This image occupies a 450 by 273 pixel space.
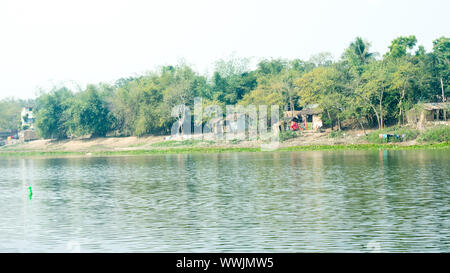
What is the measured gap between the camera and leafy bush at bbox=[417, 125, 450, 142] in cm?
6034

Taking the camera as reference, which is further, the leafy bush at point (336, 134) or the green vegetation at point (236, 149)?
the leafy bush at point (336, 134)

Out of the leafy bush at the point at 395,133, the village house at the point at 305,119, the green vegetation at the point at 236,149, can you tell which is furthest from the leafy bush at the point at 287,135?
the leafy bush at the point at 395,133

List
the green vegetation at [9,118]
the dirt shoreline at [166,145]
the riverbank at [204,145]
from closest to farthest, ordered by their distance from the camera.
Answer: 1. the riverbank at [204,145]
2. the dirt shoreline at [166,145]
3. the green vegetation at [9,118]

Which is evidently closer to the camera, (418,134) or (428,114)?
(418,134)

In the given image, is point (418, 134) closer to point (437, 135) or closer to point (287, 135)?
point (437, 135)

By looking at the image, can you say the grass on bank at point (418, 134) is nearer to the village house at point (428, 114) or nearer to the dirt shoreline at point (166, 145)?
the dirt shoreline at point (166, 145)

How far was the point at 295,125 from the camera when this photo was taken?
3123 inches

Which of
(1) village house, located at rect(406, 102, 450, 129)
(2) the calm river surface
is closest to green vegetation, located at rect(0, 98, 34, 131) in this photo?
(1) village house, located at rect(406, 102, 450, 129)
